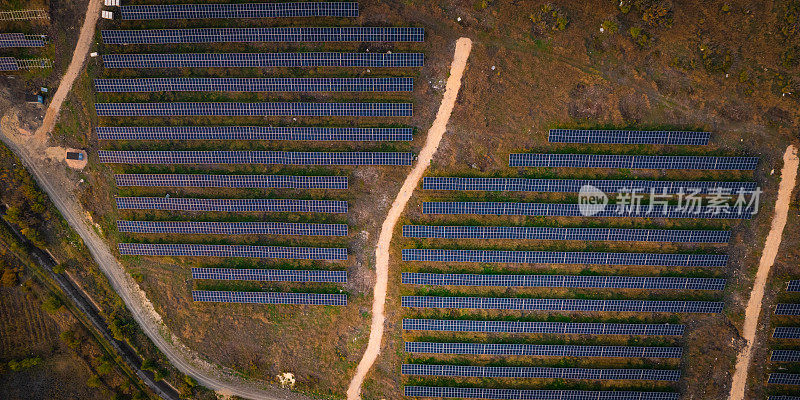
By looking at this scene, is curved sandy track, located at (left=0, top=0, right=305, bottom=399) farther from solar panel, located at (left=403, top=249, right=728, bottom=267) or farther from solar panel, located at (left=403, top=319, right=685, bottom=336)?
solar panel, located at (left=403, top=249, right=728, bottom=267)

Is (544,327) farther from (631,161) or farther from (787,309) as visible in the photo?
(787,309)

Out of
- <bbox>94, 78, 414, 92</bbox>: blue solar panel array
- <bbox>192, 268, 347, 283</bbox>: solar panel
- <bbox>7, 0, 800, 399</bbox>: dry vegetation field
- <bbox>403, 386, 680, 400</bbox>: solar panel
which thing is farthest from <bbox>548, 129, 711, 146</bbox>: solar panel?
<bbox>192, 268, 347, 283</bbox>: solar panel

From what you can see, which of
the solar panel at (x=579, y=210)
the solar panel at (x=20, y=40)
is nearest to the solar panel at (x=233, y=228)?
the solar panel at (x=579, y=210)

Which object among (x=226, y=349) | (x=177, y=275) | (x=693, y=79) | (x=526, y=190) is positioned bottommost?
(x=226, y=349)

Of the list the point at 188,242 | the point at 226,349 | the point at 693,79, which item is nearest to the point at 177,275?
the point at 188,242

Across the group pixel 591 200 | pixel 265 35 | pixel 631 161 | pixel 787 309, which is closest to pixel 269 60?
pixel 265 35

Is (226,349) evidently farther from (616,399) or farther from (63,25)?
(616,399)
